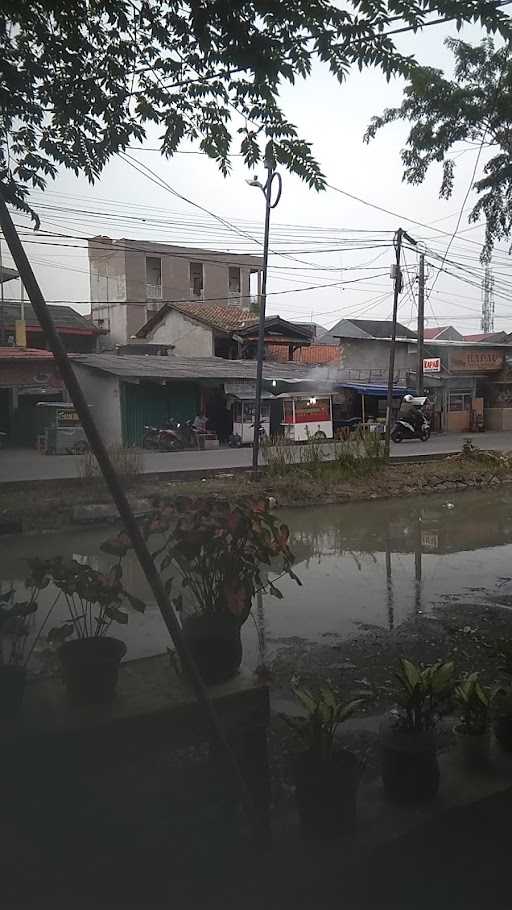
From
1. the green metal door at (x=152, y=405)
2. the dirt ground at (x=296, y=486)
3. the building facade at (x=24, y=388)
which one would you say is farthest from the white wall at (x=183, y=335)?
the building facade at (x=24, y=388)

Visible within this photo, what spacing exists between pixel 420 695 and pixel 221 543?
2.92 feet

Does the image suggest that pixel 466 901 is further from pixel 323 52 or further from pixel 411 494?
pixel 411 494

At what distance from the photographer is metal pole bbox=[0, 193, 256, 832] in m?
1.68

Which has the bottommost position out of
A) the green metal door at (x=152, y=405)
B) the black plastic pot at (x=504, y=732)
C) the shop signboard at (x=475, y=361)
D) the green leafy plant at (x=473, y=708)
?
the black plastic pot at (x=504, y=732)

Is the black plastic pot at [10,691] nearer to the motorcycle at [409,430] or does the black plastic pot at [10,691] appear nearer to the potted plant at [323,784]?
the potted plant at [323,784]

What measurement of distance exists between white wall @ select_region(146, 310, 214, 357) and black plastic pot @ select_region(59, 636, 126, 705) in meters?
6.34

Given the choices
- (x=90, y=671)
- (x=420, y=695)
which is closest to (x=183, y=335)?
(x=90, y=671)

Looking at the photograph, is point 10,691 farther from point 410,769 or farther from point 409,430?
point 409,430

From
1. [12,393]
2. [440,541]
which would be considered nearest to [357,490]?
[440,541]

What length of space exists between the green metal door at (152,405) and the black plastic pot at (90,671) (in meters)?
2.03

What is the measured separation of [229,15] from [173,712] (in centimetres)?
268

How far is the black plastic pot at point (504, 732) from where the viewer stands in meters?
2.65

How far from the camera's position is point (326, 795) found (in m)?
2.09

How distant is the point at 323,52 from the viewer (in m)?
3.07
